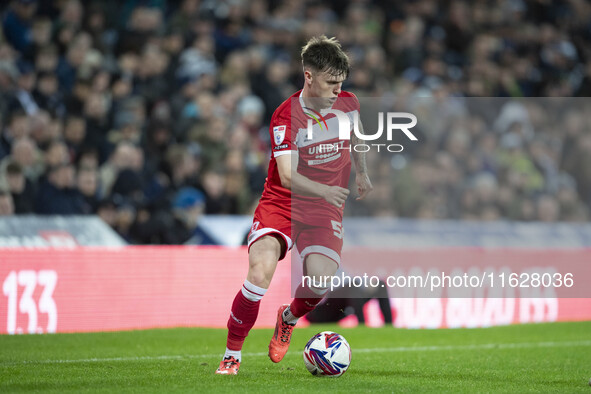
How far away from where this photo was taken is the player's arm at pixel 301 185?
6250mm

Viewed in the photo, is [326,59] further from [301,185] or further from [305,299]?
[305,299]

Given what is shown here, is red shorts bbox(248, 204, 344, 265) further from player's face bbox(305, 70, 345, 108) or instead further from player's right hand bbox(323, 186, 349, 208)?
player's face bbox(305, 70, 345, 108)

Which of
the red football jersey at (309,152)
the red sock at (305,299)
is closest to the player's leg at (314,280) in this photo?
the red sock at (305,299)

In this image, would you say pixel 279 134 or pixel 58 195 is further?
pixel 58 195

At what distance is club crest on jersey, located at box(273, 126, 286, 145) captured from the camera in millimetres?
6281

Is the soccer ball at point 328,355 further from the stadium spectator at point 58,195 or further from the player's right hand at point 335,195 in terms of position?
the stadium spectator at point 58,195

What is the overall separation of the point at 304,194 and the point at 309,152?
37 cm

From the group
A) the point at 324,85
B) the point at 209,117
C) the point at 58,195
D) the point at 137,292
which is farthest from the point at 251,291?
the point at 209,117

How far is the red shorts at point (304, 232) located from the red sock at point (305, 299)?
264 mm

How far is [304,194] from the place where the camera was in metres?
6.50

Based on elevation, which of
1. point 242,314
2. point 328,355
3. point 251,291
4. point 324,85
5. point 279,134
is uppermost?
point 324,85

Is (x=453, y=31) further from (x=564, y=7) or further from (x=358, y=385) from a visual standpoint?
(x=358, y=385)

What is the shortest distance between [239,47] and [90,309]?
5.90m

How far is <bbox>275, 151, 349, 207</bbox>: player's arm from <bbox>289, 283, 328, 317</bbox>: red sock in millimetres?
648
